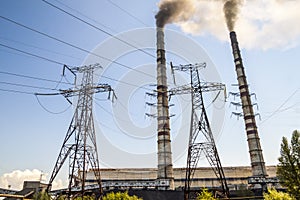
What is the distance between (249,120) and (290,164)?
20.0m

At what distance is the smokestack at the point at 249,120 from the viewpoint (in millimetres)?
31266

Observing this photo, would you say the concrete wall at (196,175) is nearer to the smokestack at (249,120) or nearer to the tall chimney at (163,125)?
the smokestack at (249,120)

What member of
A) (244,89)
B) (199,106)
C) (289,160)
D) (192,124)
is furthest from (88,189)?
(244,89)

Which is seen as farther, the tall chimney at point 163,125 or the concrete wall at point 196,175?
the concrete wall at point 196,175

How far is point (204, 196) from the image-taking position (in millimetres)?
17266

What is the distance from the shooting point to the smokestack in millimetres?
31266

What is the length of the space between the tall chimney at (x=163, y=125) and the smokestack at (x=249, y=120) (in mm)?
11594

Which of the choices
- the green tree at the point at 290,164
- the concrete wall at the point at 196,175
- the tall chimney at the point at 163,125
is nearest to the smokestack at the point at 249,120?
the concrete wall at the point at 196,175

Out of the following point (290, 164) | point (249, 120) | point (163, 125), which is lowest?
point (290, 164)

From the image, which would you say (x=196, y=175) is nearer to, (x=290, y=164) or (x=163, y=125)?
(x=163, y=125)

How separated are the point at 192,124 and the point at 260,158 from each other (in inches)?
531

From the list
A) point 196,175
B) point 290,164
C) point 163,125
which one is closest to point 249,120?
point 163,125

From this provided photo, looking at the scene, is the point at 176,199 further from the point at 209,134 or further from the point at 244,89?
the point at 244,89

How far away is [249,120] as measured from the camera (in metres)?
33.6
